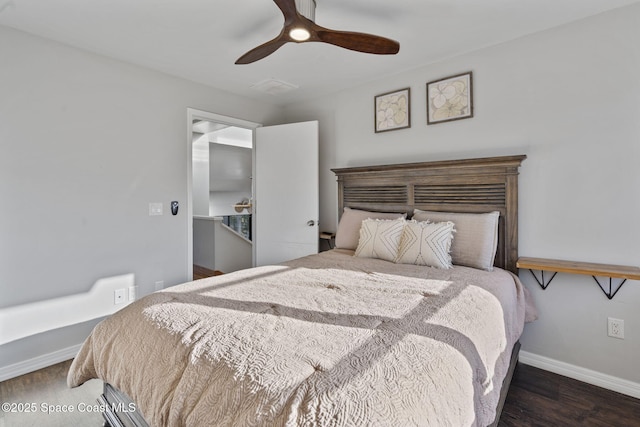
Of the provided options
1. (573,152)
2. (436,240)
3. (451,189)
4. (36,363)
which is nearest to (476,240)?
(436,240)

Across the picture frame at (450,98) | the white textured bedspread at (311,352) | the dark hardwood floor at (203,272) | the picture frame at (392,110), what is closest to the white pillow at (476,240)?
the white textured bedspread at (311,352)

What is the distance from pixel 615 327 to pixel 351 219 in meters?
2.05

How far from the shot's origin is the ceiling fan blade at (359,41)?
1.80m

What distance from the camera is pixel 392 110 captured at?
3.11 meters

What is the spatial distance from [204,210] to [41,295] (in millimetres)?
4111

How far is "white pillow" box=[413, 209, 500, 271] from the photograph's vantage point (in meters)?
2.26

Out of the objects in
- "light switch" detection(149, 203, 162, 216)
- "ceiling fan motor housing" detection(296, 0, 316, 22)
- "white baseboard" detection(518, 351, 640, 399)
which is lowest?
"white baseboard" detection(518, 351, 640, 399)

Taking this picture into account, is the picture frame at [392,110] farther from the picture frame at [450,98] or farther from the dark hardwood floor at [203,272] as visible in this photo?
the dark hardwood floor at [203,272]

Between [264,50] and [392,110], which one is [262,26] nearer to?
[264,50]

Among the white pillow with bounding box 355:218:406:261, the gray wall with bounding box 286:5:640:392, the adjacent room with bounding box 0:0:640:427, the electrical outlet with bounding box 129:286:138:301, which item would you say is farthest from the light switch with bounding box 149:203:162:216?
the gray wall with bounding box 286:5:640:392

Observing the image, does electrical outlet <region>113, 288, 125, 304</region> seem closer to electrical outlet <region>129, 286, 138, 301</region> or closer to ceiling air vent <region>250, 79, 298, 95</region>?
electrical outlet <region>129, 286, 138, 301</region>

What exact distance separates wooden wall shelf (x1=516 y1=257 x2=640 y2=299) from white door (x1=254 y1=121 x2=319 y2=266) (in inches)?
79.4

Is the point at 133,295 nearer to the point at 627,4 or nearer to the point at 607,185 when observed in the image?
the point at 607,185

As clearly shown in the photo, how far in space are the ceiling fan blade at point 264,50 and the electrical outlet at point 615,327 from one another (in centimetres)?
276
